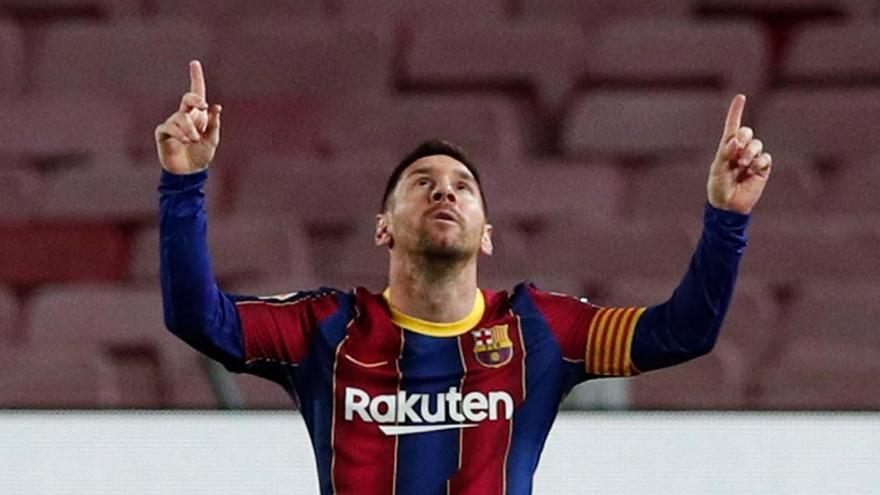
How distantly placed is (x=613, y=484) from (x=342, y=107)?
1.21 meters

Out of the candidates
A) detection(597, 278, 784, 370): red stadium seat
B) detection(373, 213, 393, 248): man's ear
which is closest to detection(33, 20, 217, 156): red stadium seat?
detection(597, 278, 784, 370): red stadium seat

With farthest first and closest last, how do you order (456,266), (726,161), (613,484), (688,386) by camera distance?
(688,386) → (613,484) → (456,266) → (726,161)

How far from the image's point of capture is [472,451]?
189 cm

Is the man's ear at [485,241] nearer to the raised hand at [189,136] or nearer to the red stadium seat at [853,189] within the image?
the raised hand at [189,136]

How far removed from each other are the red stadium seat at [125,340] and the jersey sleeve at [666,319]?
1130 millimetres

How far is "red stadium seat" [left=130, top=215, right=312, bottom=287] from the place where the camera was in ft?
10.4

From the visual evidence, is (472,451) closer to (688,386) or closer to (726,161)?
(726,161)

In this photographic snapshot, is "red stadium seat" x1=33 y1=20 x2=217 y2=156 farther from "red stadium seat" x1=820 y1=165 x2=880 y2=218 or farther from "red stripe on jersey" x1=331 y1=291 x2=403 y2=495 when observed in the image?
"red stripe on jersey" x1=331 y1=291 x2=403 y2=495

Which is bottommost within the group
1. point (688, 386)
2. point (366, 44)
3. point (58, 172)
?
point (688, 386)

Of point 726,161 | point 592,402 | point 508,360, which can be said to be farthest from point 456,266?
point 592,402

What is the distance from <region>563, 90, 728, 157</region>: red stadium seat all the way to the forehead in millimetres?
1323

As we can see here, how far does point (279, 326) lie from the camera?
6.36ft

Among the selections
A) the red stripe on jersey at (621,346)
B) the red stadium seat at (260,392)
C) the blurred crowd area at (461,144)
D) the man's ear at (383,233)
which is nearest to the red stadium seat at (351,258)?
the blurred crowd area at (461,144)

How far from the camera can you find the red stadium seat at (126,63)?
11.0 ft
